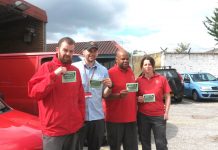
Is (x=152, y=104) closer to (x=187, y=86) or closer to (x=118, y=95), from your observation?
(x=118, y=95)

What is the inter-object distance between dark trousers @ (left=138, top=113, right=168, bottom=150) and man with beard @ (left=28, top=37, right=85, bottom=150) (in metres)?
1.79

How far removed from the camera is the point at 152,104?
18.8 feet

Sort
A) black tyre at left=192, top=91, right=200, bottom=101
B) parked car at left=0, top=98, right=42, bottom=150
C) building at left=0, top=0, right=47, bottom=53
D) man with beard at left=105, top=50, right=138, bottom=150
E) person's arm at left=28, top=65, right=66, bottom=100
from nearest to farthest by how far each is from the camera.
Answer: person's arm at left=28, top=65, right=66, bottom=100
parked car at left=0, top=98, right=42, bottom=150
man with beard at left=105, top=50, right=138, bottom=150
building at left=0, top=0, right=47, bottom=53
black tyre at left=192, top=91, right=200, bottom=101

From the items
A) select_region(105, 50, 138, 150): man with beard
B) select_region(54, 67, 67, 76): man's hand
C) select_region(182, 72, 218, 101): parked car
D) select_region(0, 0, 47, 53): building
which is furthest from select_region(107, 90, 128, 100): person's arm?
select_region(182, 72, 218, 101): parked car

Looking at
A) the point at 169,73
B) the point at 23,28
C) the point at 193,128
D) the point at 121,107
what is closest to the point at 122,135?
the point at 121,107

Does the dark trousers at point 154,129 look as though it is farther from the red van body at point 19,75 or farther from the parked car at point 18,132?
the red van body at point 19,75

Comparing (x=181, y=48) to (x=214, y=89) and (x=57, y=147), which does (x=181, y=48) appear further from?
(x=57, y=147)

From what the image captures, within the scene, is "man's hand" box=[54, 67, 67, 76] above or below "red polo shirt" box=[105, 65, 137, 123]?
above

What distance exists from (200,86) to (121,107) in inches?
545

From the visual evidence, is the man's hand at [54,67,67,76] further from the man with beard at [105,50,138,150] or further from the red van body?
the red van body

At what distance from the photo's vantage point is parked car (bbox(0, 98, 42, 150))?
4.07m

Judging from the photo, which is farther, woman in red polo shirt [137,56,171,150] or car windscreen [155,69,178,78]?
car windscreen [155,69,178,78]

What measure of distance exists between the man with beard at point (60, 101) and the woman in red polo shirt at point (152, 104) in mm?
1737

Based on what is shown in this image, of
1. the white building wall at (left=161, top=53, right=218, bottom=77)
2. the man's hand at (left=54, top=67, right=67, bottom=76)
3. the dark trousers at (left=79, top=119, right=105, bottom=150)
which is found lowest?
the dark trousers at (left=79, top=119, right=105, bottom=150)
